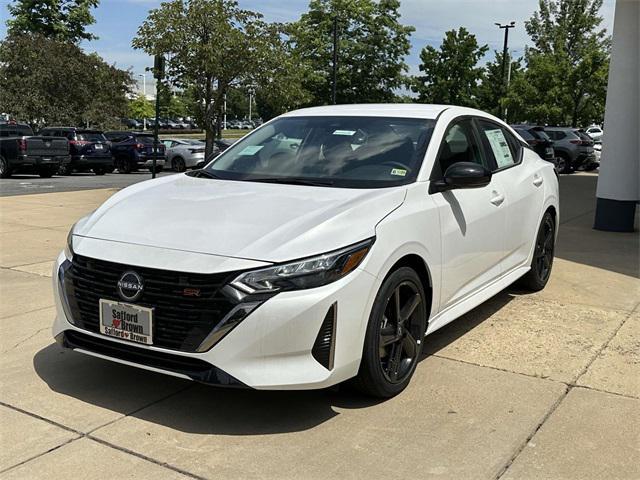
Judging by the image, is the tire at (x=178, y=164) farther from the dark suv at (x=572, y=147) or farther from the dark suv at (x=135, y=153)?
the dark suv at (x=572, y=147)

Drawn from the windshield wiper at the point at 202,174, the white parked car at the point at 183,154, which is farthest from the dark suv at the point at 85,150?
the windshield wiper at the point at 202,174

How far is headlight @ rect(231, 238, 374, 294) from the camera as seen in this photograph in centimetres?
326

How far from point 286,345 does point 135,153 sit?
23375mm

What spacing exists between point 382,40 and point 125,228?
42328 mm

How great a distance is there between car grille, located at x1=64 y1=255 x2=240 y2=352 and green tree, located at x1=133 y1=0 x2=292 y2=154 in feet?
41.2

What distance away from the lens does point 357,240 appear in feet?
11.5

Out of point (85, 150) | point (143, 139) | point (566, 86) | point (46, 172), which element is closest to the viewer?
point (46, 172)

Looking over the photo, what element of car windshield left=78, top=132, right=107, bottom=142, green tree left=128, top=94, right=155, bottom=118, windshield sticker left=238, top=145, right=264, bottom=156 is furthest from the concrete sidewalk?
green tree left=128, top=94, right=155, bottom=118

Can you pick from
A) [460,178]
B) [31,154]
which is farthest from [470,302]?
[31,154]

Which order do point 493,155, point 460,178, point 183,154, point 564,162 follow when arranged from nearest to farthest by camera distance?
point 460,178
point 493,155
point 564,162
point 183,154

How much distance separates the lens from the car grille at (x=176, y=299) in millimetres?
3281

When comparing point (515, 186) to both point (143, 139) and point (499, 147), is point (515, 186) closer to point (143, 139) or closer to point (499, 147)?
point (499, 147)

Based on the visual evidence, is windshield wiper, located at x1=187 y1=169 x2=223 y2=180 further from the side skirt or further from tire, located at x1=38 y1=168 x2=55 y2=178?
tire, located at x1=38 y1=168 x2=55 y2=178

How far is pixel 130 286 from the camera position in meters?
3.45
